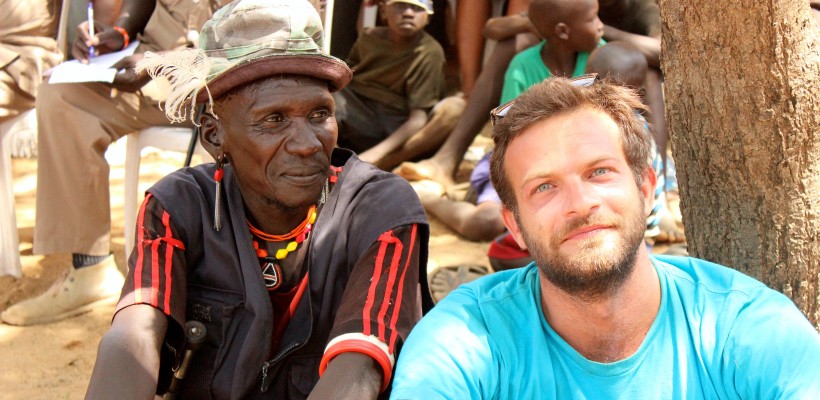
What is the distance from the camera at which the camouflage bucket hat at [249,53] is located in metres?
2.57

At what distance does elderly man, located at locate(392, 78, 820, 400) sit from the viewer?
2.03m

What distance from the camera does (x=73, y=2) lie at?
5.08 m

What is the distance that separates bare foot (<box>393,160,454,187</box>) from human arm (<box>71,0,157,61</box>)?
5.57ft

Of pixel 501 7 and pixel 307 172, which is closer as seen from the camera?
pixel 307 172

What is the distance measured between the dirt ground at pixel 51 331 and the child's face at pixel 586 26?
1173mm

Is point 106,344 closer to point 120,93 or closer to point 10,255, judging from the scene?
point 120,93

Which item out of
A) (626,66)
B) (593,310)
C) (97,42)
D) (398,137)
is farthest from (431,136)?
(593,310)

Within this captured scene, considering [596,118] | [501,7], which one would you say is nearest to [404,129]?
[501,7]

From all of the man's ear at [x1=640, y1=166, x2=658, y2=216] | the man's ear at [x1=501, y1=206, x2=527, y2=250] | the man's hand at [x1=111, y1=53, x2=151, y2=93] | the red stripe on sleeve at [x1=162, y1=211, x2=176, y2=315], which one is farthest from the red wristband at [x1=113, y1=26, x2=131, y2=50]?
the man's ear at [x1=640, y1=166, x2=658, y2=216]

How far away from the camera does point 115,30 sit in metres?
4.71

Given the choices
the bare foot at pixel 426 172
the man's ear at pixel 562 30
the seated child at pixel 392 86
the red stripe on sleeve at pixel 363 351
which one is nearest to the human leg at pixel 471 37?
the seated child at pixel 392 86

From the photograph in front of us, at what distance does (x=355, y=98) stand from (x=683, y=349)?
4283 millimetres

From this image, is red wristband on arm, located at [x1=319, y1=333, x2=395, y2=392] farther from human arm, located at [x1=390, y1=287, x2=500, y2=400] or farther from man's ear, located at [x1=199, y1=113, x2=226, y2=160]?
man's ear, located at [x1=199, y1=113, x2=226, y2=160]

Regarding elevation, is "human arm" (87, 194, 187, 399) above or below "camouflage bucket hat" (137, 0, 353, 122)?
below
